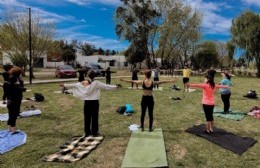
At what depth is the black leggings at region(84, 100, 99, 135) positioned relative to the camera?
914 centimetres

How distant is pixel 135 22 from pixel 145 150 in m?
46.0

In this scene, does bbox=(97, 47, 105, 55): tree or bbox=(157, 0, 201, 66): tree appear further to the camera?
bbox=(97, 47, 105, 55): tree

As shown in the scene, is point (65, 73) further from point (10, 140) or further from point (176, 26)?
point (10, 140)

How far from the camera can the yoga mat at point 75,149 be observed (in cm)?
733

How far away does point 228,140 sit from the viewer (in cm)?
896

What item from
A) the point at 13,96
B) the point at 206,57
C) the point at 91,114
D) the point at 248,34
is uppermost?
the point at 248,34

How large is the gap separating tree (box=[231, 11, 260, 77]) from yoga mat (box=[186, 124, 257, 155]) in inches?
1700

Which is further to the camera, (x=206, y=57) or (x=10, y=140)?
(x=206, y=57)

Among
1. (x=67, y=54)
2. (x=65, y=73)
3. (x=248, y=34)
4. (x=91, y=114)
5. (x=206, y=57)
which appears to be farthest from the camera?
(x=67, y=54)

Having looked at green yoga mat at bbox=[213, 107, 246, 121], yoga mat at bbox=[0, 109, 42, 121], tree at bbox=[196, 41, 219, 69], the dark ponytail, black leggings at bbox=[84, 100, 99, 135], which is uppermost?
tree at bbox=[196, 41, 219, 69]

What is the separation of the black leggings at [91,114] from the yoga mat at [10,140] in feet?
6.29

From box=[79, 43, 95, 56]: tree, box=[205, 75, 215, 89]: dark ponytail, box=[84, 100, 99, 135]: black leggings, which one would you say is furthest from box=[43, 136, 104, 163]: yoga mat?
box=[79, 43, 95, 56]: tree

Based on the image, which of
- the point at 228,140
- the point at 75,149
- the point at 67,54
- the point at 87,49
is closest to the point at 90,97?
the point at 75,149

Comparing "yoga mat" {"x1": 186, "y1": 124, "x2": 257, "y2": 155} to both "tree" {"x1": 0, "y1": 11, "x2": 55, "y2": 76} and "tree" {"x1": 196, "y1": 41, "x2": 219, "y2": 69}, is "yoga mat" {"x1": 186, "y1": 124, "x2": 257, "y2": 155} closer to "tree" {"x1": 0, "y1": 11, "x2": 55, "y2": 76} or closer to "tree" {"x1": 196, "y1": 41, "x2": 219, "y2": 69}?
"tree" {"x1": 0, "y1": 11, "x2": 55, "y2": 76}
